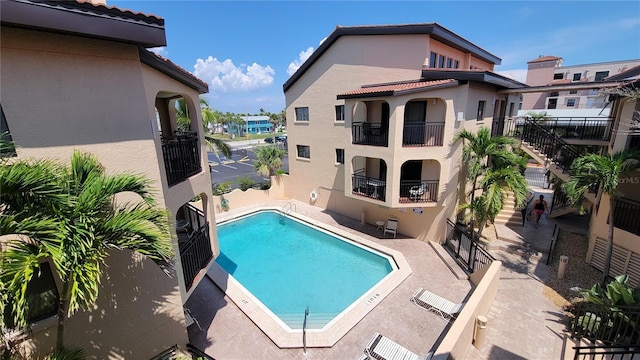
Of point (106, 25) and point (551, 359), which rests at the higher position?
point (106, 25)

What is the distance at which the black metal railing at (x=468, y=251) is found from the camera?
12.6 metres

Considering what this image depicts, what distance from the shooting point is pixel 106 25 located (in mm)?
4996

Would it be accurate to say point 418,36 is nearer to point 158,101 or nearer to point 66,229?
point 158,101

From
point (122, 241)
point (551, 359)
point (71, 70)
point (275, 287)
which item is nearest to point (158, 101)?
point (71, 70)

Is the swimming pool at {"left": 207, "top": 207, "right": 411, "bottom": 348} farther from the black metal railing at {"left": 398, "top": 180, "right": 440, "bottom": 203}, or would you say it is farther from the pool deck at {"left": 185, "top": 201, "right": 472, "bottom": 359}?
the black metal railing at {"left": 398, "top": 180, "right": 440, "bottom": 203}

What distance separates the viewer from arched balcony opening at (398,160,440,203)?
1541 cm

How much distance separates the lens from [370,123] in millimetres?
16578

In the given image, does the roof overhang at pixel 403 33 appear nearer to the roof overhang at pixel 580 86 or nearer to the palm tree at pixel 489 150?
the roof overhang at pixel 580 86

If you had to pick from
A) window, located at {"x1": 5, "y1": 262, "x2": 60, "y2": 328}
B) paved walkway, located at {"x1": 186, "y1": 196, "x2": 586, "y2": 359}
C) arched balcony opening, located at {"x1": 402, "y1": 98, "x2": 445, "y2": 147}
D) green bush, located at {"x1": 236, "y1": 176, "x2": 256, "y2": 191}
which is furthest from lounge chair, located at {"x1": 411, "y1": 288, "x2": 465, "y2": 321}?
green bush, located at {"x1": 236, "y1": 176, "x2": 256, "y2": 191}

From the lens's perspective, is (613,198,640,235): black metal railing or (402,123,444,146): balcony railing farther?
(402,123,444,146): balcony railing

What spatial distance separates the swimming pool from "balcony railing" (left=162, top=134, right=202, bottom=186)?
6214 mm

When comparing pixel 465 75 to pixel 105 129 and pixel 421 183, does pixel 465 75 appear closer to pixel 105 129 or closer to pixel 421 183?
pixel 421 183

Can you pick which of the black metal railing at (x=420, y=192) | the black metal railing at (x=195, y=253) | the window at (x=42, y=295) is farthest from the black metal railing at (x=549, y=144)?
the window at (x=42, y=295)

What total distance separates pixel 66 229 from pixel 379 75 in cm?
1672
